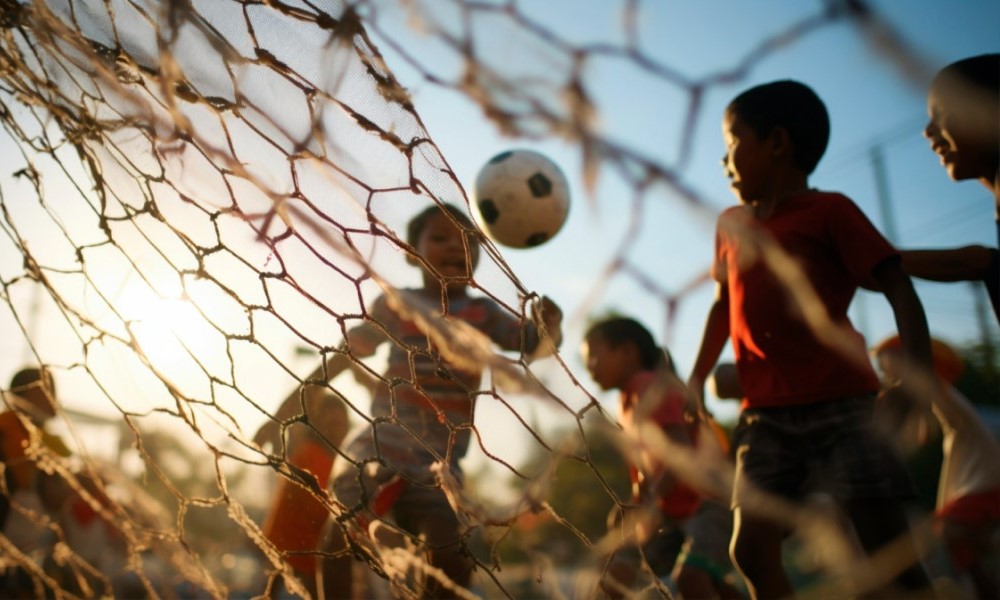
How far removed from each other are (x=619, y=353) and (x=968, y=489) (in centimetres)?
116

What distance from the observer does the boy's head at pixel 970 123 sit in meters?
1.66

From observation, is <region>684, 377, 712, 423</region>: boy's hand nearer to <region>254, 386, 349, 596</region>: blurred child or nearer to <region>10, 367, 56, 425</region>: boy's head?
<region>254, 386, 349, 596</region>: blurred child

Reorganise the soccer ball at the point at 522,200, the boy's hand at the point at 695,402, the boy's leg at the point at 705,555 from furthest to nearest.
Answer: the boy's leg at the point at 705,555
the soccer ball at the point at 522,200
the boy's hand at the point at 695,402

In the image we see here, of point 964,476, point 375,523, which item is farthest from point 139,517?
point 964,476

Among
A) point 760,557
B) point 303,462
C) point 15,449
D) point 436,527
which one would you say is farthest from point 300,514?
point 15,449

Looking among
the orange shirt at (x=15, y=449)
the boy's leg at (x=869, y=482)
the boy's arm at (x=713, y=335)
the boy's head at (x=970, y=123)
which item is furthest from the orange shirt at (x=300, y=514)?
the boy's head at (x=970, y=123)

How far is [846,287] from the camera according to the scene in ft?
6.40

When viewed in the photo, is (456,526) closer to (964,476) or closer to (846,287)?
(846,287)

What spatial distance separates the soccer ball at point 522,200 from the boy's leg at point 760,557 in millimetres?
1009

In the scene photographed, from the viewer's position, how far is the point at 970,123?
1.83 metres

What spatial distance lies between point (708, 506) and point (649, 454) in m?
0.66

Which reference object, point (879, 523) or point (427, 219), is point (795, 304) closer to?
point (879, 523)

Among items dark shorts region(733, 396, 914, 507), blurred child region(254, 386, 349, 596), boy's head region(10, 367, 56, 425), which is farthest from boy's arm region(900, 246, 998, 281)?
boy's head region(10, 367, 56, 425)

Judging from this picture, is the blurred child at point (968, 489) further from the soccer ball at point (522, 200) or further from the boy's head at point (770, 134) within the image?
the soccer ball at point (522, 200)
